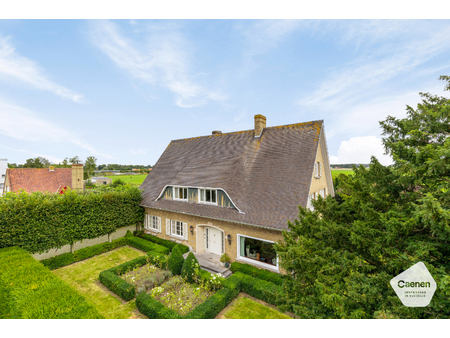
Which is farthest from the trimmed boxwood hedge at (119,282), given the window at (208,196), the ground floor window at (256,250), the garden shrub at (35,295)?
the ground floor window at (256,250)

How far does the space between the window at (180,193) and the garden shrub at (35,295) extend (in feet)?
32.0

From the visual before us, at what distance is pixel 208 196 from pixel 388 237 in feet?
41.2

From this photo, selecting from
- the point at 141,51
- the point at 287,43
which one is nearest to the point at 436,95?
the point at 287,43

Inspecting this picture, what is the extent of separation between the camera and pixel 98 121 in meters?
20.8

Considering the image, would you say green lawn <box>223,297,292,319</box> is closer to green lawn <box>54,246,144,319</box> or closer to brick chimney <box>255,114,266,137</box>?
green lawn <box>54,246,144,319</box>

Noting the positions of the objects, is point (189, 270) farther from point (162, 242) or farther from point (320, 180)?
point (320, 180)

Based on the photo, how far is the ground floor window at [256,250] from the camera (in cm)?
1317

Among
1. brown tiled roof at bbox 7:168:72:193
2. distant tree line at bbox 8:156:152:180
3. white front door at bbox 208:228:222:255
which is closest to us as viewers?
white front door at bbox 208:228:222:255

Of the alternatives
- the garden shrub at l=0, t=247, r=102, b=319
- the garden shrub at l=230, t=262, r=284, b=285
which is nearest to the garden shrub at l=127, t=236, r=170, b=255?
the garden shrub at l=230, t=262, r=284, b=285

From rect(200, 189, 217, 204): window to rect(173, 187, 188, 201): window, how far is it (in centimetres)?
199

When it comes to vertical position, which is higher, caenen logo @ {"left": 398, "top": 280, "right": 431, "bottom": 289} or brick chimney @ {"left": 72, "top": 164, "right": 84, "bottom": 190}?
brick chimney @ {"left": 72, "top": 164, "right": 84, "bottom": 190}

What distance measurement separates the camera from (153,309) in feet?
29.3

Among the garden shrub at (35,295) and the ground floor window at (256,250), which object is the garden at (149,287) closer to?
the garden shrub at (35,295)

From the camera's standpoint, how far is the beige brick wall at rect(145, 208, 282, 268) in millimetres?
12640
